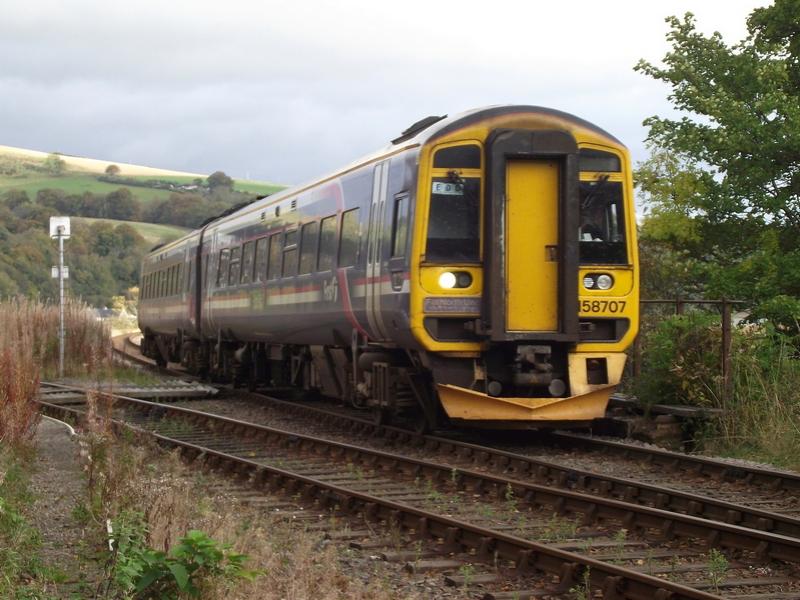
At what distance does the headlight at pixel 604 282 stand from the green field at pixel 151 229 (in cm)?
7625

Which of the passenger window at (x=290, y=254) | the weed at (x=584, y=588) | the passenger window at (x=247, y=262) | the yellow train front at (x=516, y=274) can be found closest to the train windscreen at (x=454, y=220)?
the yellow train front at (x=516, y=274)

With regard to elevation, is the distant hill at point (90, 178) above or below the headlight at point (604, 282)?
above

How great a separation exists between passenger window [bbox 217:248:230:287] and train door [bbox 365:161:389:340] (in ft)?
25.9

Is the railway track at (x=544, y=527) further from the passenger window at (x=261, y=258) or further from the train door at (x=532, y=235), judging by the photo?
the passenger window at (x=261, y=258)

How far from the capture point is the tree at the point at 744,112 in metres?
18.8

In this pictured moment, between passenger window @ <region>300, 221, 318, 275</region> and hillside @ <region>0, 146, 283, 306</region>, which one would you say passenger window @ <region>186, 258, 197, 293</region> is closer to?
passenger window @ <region>300, 221, 318, 275</region>

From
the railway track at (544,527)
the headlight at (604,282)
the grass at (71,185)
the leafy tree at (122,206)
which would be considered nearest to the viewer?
the railway track at (544,527)

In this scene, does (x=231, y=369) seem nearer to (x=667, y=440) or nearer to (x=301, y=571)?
(x=667, y=440)

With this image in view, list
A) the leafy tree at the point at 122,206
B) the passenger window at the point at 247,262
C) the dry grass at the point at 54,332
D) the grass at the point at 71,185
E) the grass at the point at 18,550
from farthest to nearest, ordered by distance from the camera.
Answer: the grass at the point at 71,185 → the leafy tree at the point at 122,206 → the dry grass at the point at 54,332 → the passenger window at the point at 247,262 → the grass at the point at 18,550

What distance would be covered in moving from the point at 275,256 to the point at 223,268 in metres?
3.84

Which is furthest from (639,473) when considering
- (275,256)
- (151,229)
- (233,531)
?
(151,229)

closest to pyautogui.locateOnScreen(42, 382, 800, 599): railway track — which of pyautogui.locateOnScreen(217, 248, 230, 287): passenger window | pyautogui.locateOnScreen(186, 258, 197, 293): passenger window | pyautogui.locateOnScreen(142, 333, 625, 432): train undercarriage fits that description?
pyautogui.locateOnScreen(142, 333, 625, 432): train undercarriage

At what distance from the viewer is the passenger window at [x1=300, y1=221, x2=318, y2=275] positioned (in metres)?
15.2

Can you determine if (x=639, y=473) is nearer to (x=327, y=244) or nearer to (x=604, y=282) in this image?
(x=604, y=282)
